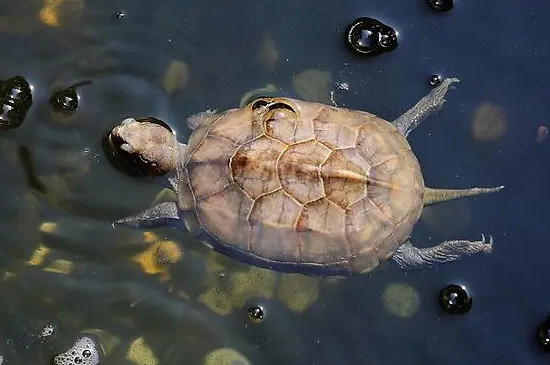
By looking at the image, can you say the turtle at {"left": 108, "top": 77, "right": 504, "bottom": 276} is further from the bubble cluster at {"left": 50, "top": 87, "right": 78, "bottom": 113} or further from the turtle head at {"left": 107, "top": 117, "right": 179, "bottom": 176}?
the bubble cluster at {"left": 50, "top": 87, "right": 78, "bottom": 113}

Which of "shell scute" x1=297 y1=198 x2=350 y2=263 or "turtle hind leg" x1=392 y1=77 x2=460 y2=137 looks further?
"turtle hind leg" x1=392 y1=77 x2=460 y2=137

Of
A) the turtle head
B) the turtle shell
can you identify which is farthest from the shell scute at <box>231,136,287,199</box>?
the turtle head

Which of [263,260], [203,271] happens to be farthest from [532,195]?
[203,271]

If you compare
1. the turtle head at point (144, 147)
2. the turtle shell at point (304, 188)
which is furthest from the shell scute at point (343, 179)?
the turtle head at point (144, 147)

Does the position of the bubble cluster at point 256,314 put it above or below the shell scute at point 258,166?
below

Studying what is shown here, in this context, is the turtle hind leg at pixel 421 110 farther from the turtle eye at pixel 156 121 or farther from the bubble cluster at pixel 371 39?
the turtle eye at pixel 156 121

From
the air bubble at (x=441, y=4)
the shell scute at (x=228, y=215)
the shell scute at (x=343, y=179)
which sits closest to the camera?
the shell scute at (x=343, y=179)
